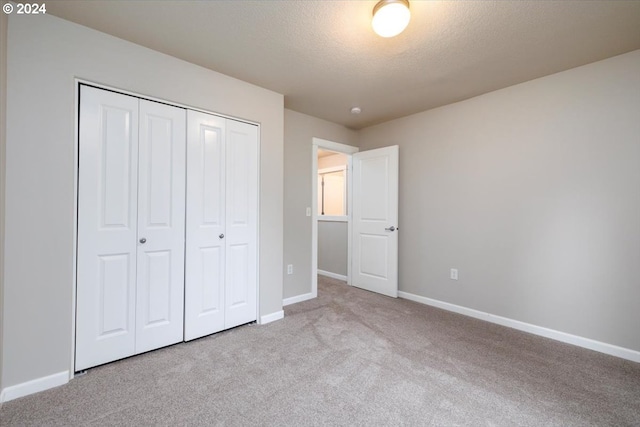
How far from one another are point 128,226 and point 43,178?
0.56m

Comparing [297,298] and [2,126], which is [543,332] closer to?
[297,298]

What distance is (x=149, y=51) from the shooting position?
2.17m

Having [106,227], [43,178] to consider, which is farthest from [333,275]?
[43,178]

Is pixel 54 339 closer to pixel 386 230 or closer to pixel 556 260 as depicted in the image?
pixel 386 230

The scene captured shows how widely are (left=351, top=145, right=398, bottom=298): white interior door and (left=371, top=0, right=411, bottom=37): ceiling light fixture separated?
211cm

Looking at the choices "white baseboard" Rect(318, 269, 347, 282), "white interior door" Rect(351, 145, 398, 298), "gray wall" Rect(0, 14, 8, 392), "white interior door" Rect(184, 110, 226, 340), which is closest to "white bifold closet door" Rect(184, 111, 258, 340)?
"white interior door" Rect(184, 110, 226, 340)

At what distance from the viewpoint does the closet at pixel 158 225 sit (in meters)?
1.96

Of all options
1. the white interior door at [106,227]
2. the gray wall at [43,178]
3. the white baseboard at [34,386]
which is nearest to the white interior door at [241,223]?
the white interior door at [106,227]

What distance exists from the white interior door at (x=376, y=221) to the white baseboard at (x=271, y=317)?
1.55 meters

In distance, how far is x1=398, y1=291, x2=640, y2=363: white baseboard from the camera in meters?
2.19

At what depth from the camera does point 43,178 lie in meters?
1.76

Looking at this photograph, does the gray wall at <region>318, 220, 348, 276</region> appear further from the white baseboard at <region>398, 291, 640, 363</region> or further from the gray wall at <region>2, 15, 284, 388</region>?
the gray wall at <region>2, 15, 284, 388</region>

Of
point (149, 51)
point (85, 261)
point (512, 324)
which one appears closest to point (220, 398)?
point (85, 261)

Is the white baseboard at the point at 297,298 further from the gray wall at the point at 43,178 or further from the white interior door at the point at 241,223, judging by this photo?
the gray wall at the point at 43,178
